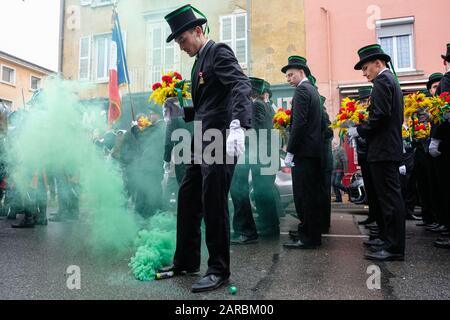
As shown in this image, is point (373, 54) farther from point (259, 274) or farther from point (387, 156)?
point (259, 274)

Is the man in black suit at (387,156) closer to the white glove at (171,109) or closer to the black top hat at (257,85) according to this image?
the black top hat at (257,85)

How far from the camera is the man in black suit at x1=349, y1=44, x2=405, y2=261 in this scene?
3.52 m

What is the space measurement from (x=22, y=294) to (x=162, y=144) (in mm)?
3723

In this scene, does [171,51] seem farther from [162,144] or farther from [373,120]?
[373,120]

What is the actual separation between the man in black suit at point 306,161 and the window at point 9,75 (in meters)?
23.3

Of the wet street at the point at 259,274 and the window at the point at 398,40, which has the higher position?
the window at the point at 398,40

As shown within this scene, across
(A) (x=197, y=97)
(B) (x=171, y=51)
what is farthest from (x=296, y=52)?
(A) (x=197, y=97)

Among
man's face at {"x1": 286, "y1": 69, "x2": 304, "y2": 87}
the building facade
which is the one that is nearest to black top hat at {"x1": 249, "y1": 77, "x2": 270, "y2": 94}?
A: man's face at {"x1": 286, "y1": 69, "x2": 304, "y2": 87}

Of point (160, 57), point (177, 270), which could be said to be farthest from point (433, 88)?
point (160, 57)

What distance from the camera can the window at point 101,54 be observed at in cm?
1407

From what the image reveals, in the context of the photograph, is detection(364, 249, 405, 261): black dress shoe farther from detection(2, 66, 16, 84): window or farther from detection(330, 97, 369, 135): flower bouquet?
detection(2, 66, 16, 84): window

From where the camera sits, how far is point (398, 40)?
12484 mm

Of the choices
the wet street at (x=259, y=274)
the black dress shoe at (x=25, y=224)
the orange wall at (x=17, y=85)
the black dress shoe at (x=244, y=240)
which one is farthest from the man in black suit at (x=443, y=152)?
the orange wall at (x=17, y=85)

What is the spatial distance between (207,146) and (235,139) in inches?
13.3
